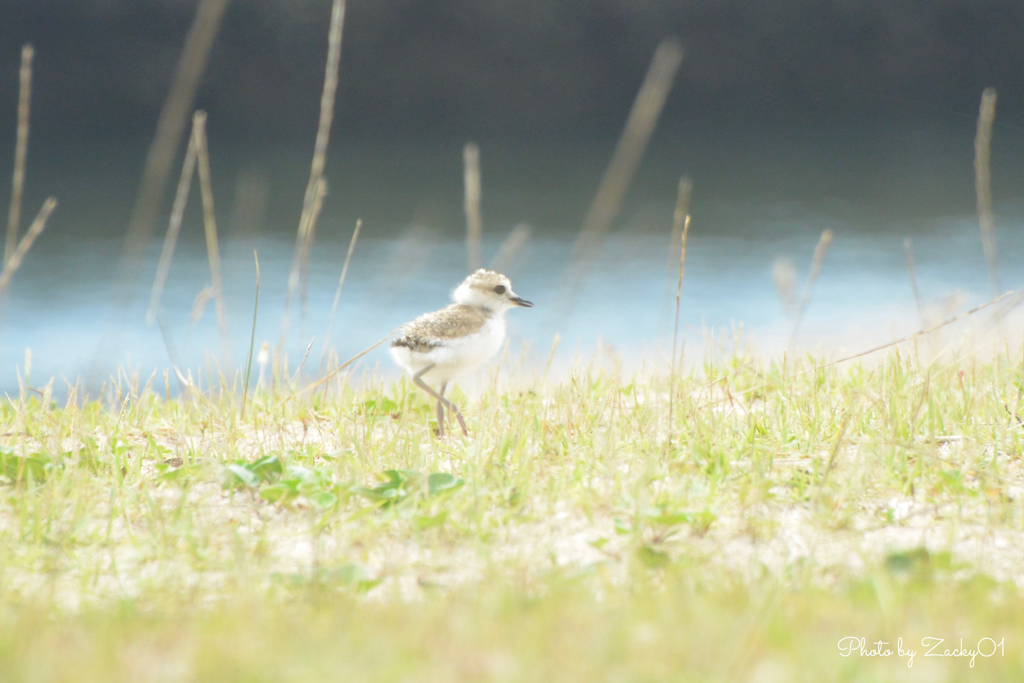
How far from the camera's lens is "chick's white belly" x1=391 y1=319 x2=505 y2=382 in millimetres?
4105

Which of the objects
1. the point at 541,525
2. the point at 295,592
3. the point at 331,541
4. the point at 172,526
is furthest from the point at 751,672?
the point at 172,526

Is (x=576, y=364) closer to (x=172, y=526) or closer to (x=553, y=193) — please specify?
(x=172, y=526)

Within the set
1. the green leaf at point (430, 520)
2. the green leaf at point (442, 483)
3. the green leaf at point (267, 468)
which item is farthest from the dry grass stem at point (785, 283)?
the green leaf at point (267, 468)

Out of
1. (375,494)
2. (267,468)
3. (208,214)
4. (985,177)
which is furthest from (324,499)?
(985,177)

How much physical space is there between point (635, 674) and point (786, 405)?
7.31 feet

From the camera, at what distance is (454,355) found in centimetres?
411

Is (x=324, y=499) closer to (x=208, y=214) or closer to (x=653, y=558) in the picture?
(x=653, y=558)

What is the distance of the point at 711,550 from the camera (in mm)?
2652

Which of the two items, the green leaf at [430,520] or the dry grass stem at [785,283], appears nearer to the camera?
the green leaf at [430,520]

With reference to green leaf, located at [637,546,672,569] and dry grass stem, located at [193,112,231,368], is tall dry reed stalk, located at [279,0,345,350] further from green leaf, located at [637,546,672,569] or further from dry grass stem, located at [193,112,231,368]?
green leaf, located at [637,546,672,569]

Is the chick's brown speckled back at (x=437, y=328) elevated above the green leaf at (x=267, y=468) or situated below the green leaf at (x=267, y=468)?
above

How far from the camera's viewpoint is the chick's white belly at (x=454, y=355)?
411cm

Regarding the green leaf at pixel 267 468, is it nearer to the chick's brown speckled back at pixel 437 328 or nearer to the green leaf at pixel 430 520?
the green leaf at pixel 430 520

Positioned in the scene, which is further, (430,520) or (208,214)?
(208,214)
